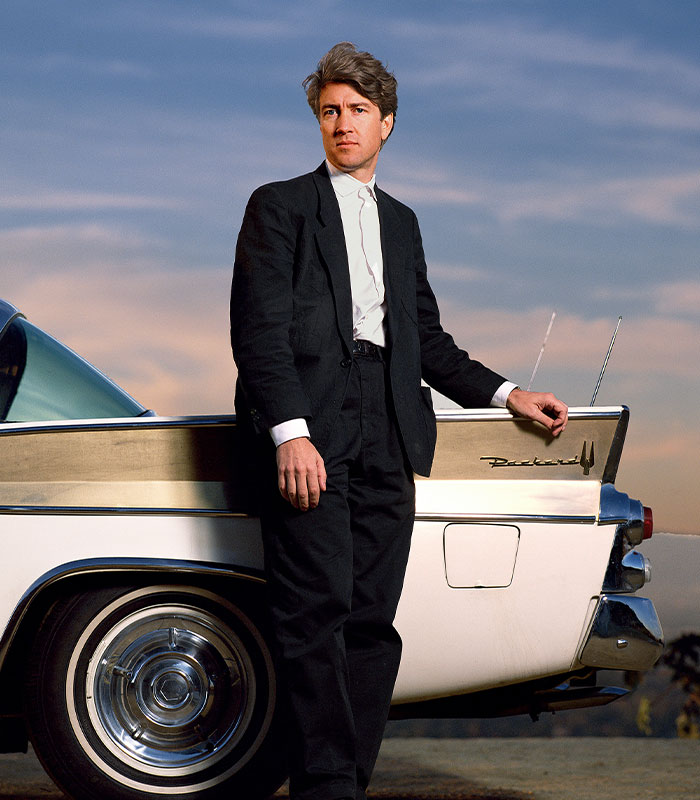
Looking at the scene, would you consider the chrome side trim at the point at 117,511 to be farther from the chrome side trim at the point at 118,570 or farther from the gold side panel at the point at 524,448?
the gold side panel at the point at 524,448

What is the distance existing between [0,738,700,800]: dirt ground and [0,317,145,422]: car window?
5.01ft

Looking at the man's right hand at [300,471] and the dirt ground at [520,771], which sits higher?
the man's right hand at [300,471]

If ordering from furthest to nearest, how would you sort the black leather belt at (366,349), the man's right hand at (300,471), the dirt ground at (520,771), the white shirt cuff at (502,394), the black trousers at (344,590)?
the dirt ground at (520,771) → the white shirt cuff at (502,394) → the black leather belt at (366,349) → the black trousers at (344,590) → the man's right hand at (300,471)

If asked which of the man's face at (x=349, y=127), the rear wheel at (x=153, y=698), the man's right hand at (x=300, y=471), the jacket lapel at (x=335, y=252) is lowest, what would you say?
the rear wheel at (x=153, y=698)

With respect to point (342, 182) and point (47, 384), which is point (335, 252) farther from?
point (47, 384)

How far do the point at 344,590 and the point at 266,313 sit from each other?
2.49 feet

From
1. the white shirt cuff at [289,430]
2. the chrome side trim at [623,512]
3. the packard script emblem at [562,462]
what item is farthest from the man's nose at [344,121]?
the chrome side trim at [623,512]

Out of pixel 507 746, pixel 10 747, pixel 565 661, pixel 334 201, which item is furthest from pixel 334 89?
pixel 507 746

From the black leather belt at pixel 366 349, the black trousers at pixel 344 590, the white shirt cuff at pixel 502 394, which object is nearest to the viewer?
the black trousers at pixel 344 590

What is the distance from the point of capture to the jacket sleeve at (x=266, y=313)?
2639 mm

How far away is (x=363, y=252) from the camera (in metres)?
2.95

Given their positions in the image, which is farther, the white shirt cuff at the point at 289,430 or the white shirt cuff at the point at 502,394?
the white shirt cuff at the point at 502,394

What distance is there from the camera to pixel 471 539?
300 centimetres

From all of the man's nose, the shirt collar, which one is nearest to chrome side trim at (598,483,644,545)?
the shirt collar
